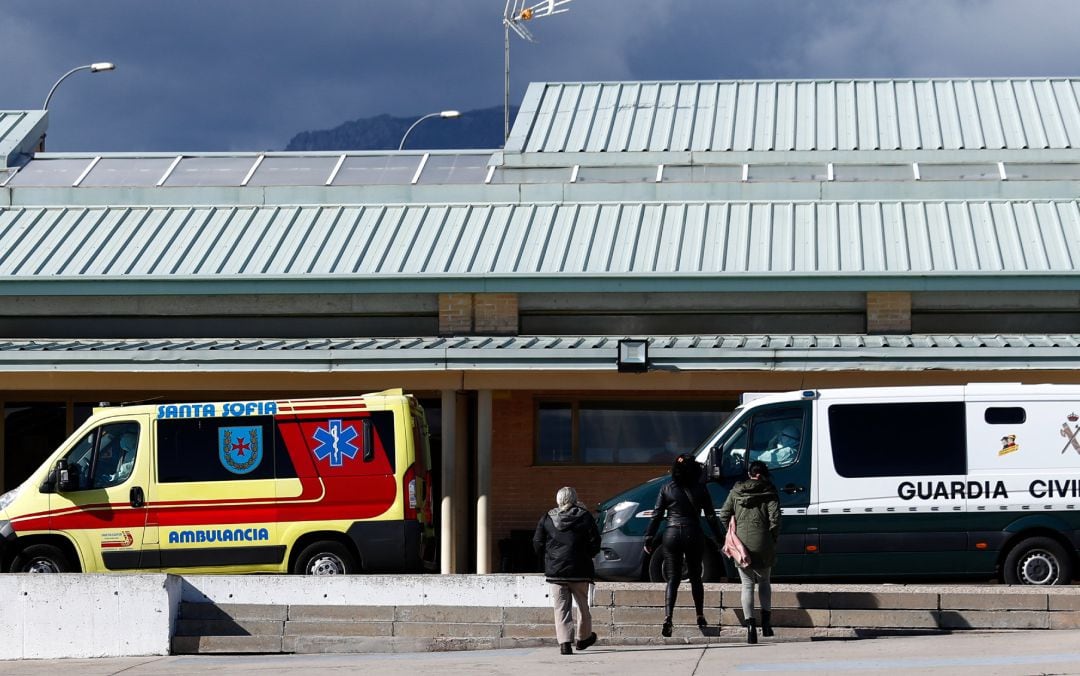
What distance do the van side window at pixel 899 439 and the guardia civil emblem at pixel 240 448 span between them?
575 centimetres

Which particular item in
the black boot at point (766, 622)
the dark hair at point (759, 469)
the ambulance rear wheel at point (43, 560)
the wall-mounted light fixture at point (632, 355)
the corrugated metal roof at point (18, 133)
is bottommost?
the black boot at point (766, 622)

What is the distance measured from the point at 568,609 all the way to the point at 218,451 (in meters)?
4.91

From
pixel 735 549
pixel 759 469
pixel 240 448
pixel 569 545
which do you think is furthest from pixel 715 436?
pixel 240 448

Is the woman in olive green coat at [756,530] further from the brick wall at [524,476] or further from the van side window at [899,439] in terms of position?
the brick wall at [524,476]

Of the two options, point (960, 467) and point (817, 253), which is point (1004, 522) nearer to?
point (960, 467)

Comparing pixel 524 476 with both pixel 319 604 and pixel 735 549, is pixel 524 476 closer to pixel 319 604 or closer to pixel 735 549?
pixel 319 604

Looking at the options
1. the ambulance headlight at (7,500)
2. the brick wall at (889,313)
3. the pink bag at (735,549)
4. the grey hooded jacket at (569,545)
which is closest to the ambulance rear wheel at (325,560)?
the ambulance headlight at (7,500)

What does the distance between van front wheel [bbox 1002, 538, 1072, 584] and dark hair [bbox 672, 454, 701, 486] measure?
3.19 metres

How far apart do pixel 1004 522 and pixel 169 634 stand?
7.62 m

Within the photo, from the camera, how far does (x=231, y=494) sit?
635 inches

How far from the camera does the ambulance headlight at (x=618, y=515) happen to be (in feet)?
49.2

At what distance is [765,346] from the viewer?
61.8 feet

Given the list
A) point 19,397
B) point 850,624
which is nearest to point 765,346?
point 850,624

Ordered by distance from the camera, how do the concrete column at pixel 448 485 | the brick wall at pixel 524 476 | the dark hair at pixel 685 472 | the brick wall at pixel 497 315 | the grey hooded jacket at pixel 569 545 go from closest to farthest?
the grey hooded jacket at pixel 569 545 → the dark hair at pixel 685 472 → the concrete column at pixel 448 485 → the brick wall at pixel 524 476 → the brick wall at pixel 497 315
